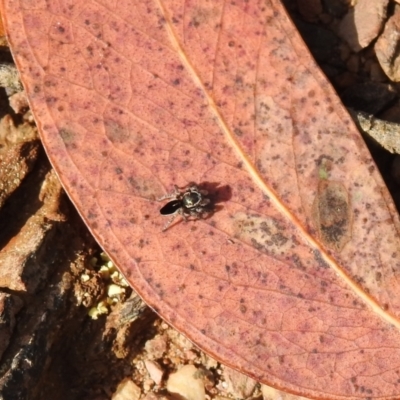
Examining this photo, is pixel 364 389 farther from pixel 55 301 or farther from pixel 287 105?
pixel 55 301

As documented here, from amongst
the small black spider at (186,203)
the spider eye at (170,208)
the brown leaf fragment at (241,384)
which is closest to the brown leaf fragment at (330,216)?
the small black spider at (186,203)

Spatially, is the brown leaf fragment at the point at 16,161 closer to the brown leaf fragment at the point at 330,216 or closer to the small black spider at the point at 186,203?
the small black spider at the point at 186,203

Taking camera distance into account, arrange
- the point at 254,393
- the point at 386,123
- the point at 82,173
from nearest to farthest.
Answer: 1. the point at 82,173
2. the point at 386,123
3. the point at 254,393

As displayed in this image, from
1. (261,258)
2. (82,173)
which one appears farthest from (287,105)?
(82,173)

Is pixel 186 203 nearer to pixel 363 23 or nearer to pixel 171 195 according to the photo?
pixel 171 195

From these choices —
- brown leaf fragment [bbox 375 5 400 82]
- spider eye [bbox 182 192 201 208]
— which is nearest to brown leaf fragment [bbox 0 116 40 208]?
spider eye [bbox 182 192 201 208]

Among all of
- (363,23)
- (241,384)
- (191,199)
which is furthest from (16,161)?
(363,23)

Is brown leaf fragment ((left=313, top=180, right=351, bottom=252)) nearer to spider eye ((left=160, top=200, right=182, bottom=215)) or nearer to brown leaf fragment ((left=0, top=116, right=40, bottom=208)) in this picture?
spider eye ((left=160, top=200, right=182, bottom=215))
